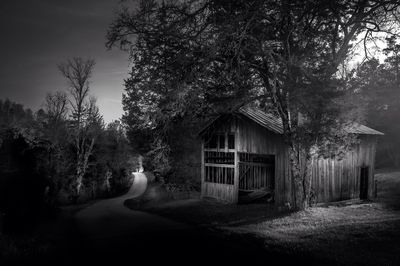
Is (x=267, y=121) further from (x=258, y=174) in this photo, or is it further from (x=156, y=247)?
(x=156, y=247)

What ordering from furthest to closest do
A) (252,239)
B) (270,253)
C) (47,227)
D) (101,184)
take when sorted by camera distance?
(101,184) < (47,227) < (252,239) < (270,253)

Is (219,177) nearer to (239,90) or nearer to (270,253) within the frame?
(239,90)

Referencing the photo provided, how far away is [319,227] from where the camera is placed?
39.5ft

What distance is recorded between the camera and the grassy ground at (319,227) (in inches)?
336

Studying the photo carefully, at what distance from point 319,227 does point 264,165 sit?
9.62m

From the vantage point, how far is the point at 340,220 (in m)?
13.5

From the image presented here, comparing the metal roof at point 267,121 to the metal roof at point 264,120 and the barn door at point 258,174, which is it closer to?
the metal roof at point 264,120

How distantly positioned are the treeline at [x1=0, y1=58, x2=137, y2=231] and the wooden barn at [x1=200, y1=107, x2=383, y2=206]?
36.7 ft

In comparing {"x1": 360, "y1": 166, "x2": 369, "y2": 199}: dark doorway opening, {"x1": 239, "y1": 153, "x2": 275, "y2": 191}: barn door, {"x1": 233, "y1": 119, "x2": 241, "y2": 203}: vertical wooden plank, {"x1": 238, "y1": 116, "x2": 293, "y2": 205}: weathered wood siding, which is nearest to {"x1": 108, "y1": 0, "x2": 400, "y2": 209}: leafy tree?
{"x1": 238, "y1": 116, "x2": 293, "y2": 205}: weathered wood siding

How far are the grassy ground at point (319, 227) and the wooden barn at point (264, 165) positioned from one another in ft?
4.31

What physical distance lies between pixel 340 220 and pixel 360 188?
9558mm

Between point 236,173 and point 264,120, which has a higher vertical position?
point 264,120

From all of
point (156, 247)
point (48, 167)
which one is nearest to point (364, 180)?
point (156, 247)

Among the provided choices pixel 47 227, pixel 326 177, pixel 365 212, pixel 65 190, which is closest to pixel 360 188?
pixel 326 177
